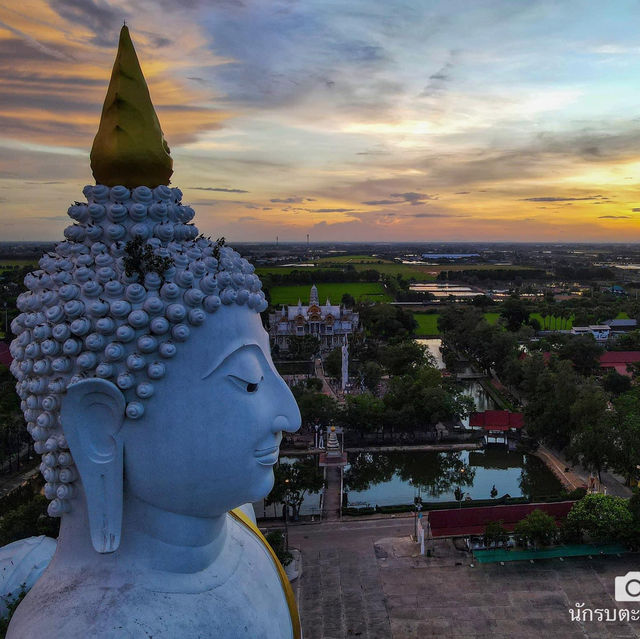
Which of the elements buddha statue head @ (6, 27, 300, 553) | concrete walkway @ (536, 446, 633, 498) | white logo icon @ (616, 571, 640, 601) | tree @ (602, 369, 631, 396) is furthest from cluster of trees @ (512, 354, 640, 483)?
buddha statue head @ (6, 27, 300, 553)

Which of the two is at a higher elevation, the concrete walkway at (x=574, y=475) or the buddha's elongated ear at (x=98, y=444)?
the buddha's elongated ear at (x=98, y=444)

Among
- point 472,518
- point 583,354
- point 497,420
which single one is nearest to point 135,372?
point 472,518

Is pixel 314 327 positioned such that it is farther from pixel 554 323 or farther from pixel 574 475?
pixel 554 323

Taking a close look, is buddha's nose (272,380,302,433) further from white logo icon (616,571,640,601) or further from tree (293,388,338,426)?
tree (293,388,338,426)

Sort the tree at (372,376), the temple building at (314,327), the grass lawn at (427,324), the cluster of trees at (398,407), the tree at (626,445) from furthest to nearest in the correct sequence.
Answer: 1. the grass lawn at (427,324)
2. the temple building at (314,327)
3. the tree at (372,376)
4. the cluster of trees at (398,407)
5. the tree at (626,445)

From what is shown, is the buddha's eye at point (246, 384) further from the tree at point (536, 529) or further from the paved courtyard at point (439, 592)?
the tree at point (536, 529)

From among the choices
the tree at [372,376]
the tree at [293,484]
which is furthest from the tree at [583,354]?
the tree at [293,484]

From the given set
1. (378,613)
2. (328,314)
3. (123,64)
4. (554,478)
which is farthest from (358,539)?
(328,314)

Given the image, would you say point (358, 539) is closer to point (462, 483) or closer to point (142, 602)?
point (462, 483)
